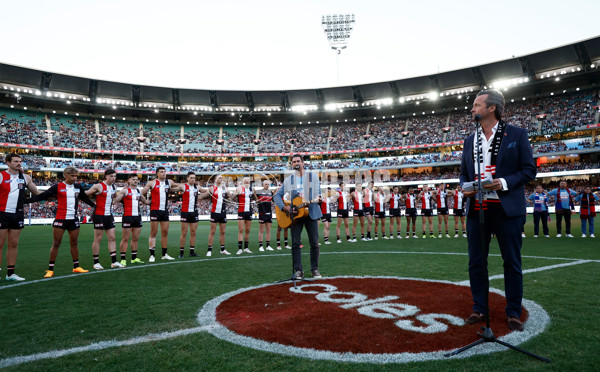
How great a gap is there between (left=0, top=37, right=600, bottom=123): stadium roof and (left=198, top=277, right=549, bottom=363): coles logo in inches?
1982

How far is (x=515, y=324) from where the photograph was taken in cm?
339

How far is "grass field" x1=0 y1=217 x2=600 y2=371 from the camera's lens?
2.77 metres

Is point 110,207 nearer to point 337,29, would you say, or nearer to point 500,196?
point 500,196

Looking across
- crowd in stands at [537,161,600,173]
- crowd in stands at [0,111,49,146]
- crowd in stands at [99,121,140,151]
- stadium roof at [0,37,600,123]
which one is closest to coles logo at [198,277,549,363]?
crowd in stands at [537,161,600,173]

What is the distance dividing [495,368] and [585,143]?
5182 centimetres

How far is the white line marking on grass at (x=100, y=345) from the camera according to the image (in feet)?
9.71

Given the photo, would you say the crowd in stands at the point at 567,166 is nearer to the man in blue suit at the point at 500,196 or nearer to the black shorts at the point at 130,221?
the man in blue suit at the point at 500,196

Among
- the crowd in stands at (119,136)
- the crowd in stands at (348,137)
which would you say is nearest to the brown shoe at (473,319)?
the crowd in stands at (348,137)

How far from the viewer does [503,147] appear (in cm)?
370

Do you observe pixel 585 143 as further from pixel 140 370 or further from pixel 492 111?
pixel 140 370

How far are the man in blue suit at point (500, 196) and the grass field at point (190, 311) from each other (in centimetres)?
58

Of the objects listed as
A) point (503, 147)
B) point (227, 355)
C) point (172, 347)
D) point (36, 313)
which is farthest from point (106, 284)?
point (503, 147)

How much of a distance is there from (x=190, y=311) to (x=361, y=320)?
88.5 inches

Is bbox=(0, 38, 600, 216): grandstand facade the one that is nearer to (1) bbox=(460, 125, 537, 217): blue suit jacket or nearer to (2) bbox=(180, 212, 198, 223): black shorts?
(2) bbox=(180, 212, 198, 223): black shorts
